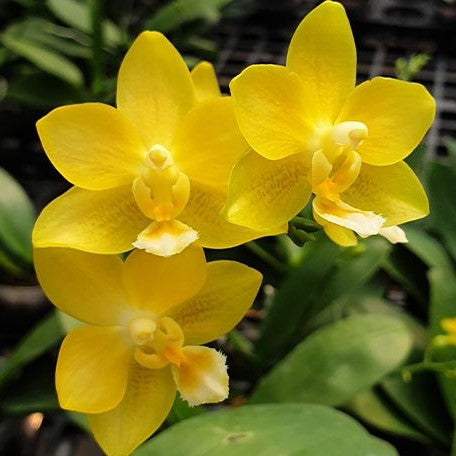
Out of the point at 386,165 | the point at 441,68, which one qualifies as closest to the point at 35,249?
the point at 386,165

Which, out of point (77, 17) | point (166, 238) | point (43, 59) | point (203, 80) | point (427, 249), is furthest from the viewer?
point (77, 17)

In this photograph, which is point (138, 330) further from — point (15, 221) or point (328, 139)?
point (15, 221)

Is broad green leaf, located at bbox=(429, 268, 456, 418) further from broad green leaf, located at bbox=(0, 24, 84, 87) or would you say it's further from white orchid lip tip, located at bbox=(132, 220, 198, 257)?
broad green leaf, located at bbox=(0, 24, 84, 87)

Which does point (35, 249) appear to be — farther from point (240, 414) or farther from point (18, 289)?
point (18, 289)

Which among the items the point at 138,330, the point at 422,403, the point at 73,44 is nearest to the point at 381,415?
the point at 422,403

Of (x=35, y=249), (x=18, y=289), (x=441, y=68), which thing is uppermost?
(x=35, y=249)

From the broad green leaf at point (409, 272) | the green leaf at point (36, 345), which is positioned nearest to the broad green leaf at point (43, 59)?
the green leaf at point (36, 345)

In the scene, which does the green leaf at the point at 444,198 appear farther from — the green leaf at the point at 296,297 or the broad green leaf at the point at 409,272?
the green leaf at the point at 296,297

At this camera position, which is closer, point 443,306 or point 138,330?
point 138,330

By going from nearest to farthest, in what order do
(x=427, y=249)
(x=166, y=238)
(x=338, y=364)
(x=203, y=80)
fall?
(x=166, y=238) → (x=203, y=80) → (x=338, y=364) → (x=427, y=249)
